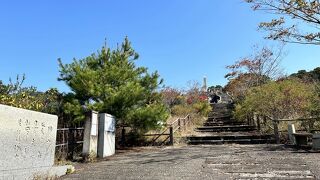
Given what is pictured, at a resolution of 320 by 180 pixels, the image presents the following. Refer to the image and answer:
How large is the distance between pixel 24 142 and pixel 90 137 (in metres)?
4.11

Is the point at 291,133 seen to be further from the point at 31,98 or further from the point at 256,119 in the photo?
the point at 31,98

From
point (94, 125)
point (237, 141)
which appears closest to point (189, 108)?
point (237, 141)

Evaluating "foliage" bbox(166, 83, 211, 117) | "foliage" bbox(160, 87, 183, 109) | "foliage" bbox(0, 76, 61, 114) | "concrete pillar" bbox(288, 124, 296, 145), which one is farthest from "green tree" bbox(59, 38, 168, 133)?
"foliage" bbox(160, 87, 183, 109)

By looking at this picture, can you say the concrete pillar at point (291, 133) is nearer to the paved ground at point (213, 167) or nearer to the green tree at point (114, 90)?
the paved ground at point (213, 167)

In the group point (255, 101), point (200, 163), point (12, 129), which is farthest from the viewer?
point (255, 101)

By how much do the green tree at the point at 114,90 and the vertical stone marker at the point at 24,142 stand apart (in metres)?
3.89

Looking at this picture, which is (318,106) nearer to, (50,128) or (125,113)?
(125,113)

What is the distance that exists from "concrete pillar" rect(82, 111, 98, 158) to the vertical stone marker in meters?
2.71

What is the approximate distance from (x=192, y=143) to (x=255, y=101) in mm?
4970

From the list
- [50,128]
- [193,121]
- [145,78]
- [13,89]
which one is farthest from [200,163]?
[193,121]

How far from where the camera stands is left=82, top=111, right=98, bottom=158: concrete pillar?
1059 cm

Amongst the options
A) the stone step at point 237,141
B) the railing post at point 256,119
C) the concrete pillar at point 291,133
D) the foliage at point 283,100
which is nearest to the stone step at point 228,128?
the railing post at point 256,119

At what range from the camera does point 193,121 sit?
75.8 feet

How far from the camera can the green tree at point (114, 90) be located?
12.4 meters
